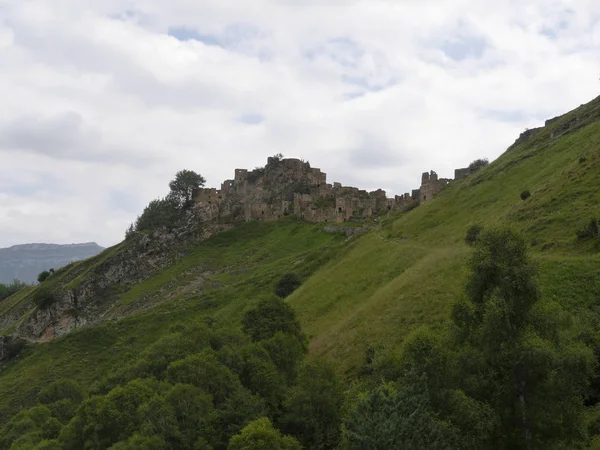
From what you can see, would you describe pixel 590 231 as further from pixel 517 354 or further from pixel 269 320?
pixel 269 320

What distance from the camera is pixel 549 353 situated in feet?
77.2

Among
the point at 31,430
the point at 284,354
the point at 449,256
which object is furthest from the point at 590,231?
the point at 31,430

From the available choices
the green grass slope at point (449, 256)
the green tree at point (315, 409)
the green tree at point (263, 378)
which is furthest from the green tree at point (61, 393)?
the green tree at point (315, 409)

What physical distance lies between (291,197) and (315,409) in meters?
105

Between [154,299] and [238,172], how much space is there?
201ft

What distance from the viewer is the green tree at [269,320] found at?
46188 mm

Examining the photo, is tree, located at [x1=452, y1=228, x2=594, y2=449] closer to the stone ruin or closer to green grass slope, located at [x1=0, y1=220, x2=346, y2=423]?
green grass slope, located at [x1=0, y1=220, x2=346, y2=423]

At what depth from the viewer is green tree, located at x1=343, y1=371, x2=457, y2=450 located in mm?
23219

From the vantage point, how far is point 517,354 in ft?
79.3

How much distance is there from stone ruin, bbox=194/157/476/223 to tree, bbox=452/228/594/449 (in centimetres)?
7623

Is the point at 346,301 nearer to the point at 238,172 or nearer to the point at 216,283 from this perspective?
the point at 216,283

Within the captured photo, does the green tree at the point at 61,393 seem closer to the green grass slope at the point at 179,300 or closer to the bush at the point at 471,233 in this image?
the green grass slope at the point at 179,300

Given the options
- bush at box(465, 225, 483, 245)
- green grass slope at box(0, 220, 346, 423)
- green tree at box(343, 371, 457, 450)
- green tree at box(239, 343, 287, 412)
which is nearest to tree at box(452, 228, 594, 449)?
green tree at box(343, 371, 457, 450)

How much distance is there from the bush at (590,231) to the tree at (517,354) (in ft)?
66.6
